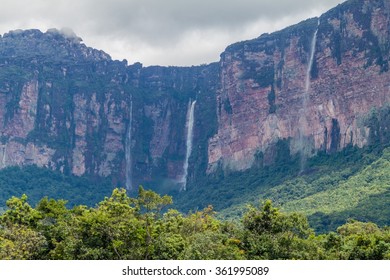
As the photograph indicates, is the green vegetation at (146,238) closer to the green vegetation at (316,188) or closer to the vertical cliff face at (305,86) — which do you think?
the green vegetation at (316,188)

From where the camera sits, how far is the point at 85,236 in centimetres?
3703

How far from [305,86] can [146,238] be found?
10672 centimetres

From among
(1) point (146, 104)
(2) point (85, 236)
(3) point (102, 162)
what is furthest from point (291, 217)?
(1) point (146, 104)

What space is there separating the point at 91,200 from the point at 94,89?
33441mm

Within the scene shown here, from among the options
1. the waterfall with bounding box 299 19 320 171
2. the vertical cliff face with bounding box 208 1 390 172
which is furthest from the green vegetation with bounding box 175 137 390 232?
the vertical cliff face with bounding box 208 1 390 172

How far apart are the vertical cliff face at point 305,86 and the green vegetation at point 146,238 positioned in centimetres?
8509

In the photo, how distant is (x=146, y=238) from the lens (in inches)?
1553

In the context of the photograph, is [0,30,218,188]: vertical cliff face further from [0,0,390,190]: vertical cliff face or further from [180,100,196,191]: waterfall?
[180,100,196,191]: waterfall

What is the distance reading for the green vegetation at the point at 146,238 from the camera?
119ft

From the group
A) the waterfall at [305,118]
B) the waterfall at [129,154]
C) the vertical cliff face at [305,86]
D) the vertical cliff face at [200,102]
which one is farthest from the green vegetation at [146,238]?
the waterfall at [129,154]

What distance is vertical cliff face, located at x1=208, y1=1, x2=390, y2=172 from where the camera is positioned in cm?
12675

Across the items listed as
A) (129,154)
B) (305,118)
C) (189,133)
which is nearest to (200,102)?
(189,133)

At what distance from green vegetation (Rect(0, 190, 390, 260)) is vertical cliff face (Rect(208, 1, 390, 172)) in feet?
279
